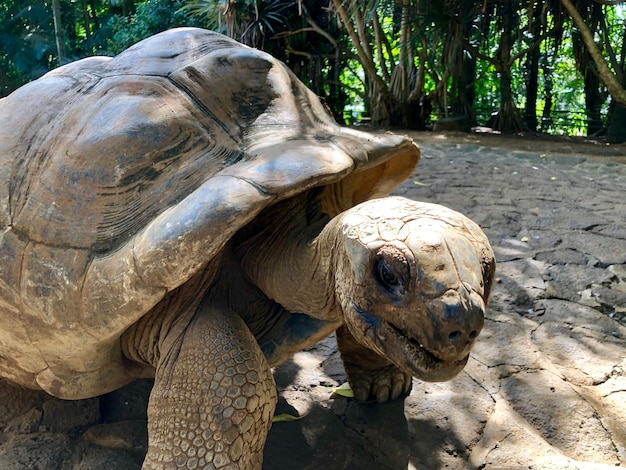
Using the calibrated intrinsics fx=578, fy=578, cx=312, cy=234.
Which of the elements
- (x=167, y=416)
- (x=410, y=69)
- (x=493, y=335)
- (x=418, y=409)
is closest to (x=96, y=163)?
(x=167, y=416)

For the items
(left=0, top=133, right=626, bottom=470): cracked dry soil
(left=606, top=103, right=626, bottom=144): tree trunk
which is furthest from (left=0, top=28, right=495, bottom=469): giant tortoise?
(left=606, top=103, right=626, bottom=144): tree trunk


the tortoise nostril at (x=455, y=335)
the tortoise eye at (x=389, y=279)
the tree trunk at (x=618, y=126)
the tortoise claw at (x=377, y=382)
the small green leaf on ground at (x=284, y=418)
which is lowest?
the small green leaf on ground at (x=284, y=418)

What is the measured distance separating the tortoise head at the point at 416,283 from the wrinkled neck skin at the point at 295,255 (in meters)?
0.16

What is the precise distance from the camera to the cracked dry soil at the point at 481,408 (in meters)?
1.97

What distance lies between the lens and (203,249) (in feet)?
5.07

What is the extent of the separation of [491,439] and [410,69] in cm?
1054

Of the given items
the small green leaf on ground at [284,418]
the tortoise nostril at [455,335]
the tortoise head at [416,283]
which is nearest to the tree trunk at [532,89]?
the small green leaf on ground at [284,418]

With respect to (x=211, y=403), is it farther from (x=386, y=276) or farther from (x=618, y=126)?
(x=618, y=126)

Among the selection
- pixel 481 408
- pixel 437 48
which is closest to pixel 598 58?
pixel 437 48

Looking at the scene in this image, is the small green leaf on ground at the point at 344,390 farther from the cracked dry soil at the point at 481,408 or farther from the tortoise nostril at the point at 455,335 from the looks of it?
the tortoise nostril at the point at 455,335

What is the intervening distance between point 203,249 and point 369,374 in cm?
104

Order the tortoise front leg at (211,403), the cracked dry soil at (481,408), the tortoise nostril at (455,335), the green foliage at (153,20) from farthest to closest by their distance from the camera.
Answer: the green foliage at (153,20) < the cracked dry soil at (481,408) < the tortoise front leg at (211,403) < the tortoise nostril at (455,335)

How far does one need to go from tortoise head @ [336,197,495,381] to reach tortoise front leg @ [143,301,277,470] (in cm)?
35

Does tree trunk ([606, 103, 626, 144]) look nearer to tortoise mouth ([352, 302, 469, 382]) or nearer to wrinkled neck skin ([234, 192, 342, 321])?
wrinkled neck skin ([234, 192, 342, 321])
